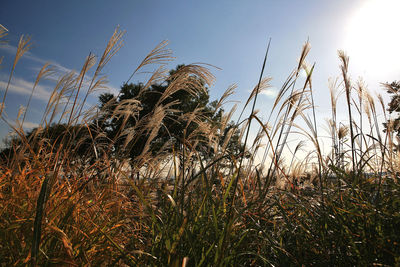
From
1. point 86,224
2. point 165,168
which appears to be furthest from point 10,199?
point 165,168

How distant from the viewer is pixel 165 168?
3.03 m

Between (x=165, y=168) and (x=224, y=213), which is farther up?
(x=165, y=168)

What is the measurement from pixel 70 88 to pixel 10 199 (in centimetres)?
107

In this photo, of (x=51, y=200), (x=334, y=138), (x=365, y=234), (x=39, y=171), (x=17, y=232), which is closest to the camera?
(x=365, y=234)

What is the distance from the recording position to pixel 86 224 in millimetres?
1710

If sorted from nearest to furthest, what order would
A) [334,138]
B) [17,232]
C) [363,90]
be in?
[17,232] < [363,90] < [334,138]

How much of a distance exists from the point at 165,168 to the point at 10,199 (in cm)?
156

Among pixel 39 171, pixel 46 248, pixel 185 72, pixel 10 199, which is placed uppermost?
pixel 185 72

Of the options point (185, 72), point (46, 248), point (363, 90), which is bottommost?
point (46, 248)

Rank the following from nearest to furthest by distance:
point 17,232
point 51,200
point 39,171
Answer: point 17,232, point 51,200, point 39,171

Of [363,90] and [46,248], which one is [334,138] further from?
[46,248]

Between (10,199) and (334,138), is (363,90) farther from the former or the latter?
(10,199)

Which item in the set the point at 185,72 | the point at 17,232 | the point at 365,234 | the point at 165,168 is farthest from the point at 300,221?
the point at 17,232

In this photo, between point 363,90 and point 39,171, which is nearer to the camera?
point 39,171
